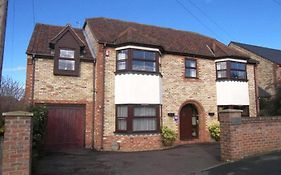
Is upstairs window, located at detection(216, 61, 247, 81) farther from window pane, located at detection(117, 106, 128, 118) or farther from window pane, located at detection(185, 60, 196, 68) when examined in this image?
window pane, located at detection(117, 106, 128, 118)

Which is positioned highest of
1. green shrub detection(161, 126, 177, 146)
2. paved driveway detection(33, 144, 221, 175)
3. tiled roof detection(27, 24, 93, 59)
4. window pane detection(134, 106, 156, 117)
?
tiled roof detection(27, 24, 93, 59)

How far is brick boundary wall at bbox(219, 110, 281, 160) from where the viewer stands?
1086cm

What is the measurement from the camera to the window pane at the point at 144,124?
16.0 meters

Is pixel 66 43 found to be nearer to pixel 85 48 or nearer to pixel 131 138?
pixel 85 48

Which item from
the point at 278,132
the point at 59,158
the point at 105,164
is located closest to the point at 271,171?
the point at 278,132

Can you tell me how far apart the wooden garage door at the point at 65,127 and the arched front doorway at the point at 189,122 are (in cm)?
672

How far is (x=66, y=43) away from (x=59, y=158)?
22.4 feet

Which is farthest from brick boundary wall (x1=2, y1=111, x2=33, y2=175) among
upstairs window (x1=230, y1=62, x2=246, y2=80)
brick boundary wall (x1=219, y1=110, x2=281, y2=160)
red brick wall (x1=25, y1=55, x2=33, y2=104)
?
upstairs window (x1=230, y1=62, x2=246, y2=80)

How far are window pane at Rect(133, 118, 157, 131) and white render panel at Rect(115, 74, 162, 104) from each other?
40.3 inches

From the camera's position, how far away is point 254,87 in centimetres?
2170

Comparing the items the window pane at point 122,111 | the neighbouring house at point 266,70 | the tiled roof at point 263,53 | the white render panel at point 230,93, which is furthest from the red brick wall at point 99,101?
the tiled roof at point 263,53

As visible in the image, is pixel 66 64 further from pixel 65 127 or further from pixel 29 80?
pixel 65 127

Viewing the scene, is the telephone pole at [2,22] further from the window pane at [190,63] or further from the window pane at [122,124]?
the window pane at [190,63]

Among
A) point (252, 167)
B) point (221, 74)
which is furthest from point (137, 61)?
point (252, 167)
